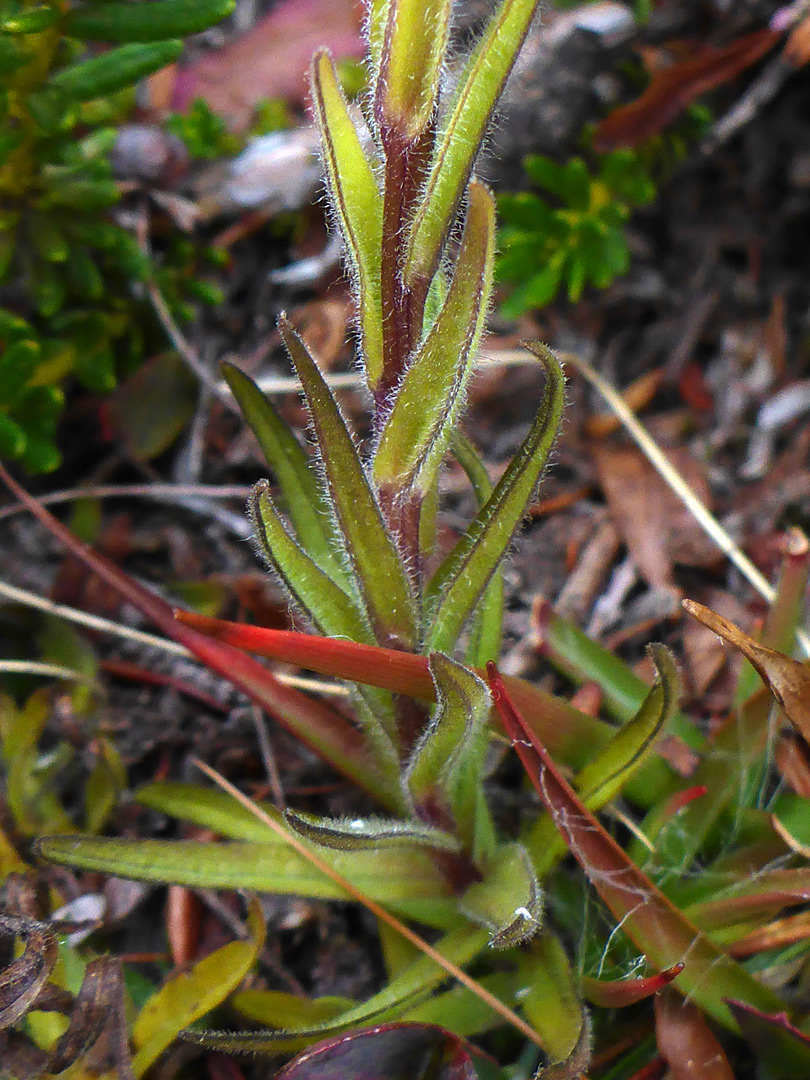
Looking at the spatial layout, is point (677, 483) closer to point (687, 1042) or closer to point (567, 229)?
point (567, 229)

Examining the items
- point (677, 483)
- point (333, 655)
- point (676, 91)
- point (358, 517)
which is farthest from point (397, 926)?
point (676, 91)

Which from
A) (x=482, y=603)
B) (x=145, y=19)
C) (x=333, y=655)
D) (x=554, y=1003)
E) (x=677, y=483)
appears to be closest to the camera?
(x=333, y=655)

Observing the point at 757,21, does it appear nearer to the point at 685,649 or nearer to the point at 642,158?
the point at 642,158

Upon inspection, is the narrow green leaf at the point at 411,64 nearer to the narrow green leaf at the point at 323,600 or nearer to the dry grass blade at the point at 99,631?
the narrow green leaf at the point at 323,600

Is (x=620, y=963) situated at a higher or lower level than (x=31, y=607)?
lower

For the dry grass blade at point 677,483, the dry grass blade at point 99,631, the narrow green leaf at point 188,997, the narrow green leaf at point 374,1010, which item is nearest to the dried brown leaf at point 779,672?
the dry grass blade at point 677,483

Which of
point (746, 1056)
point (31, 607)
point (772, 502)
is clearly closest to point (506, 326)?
point (772, 502)

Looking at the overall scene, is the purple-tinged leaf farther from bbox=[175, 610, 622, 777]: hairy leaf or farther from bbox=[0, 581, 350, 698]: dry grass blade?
bbox=[0, 581, 350, 698]: dry grass blade

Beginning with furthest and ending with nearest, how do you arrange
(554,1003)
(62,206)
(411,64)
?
(62,206), (554,1003), (411,64)
